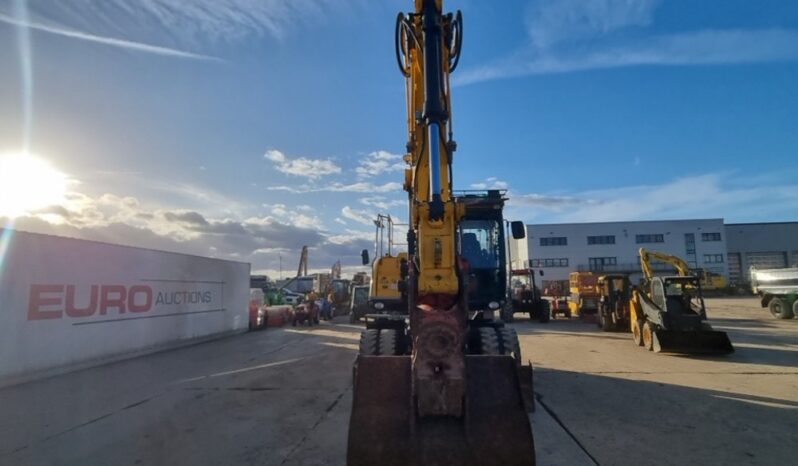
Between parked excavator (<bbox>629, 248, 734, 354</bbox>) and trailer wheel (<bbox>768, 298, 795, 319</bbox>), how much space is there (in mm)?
12027

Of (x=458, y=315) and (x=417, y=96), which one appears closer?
(x=458, y=315)

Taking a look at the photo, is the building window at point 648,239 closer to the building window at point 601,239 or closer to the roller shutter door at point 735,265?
the building window at point 601,239

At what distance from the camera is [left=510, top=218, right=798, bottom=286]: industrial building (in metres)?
59.1

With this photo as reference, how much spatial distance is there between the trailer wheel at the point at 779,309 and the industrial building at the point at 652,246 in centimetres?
3474

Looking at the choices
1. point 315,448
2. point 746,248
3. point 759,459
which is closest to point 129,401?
point 315,448

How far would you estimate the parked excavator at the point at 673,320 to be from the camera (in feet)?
38.8

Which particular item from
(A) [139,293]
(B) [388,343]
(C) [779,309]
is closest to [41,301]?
(A) [139,293]

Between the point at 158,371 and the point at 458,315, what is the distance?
8727 millimetres

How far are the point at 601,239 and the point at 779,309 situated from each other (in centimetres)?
3940

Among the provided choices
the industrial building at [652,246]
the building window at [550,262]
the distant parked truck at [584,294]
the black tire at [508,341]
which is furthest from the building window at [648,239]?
the black tire at [508,341]

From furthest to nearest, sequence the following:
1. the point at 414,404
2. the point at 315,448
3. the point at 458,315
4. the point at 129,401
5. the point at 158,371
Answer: the point at 158,371, the point at 129,401, the point at 315,448, the point at 458,315, the point at 414,404

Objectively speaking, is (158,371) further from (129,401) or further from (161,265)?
(161,265)

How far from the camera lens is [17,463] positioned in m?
4.94

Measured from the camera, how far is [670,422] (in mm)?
6258
